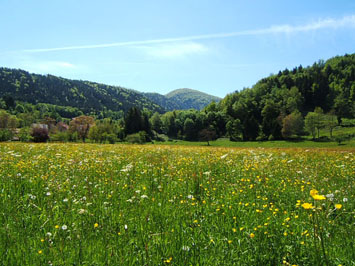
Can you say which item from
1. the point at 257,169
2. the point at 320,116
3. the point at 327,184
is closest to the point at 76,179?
the point at 257,169

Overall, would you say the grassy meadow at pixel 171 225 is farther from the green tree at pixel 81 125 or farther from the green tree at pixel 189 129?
the green tree at pixel 189 129

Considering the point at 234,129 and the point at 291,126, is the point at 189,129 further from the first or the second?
the point at 291,126

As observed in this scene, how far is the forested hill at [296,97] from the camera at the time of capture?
118438mm

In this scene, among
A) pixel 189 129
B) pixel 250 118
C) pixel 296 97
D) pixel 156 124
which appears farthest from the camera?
pixel 156 124

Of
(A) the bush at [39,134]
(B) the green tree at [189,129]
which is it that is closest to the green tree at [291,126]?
(B) the green tree at [189,129]

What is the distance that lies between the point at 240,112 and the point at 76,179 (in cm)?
13644

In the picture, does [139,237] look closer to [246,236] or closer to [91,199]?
[246,236]

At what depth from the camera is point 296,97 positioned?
139m

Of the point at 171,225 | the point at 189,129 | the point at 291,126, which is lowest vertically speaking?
the point at 189,129

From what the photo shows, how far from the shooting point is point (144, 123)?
118375 mm

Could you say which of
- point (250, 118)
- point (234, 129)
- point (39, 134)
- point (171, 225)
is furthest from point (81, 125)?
point (171, 225)

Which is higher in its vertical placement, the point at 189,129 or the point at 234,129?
the point at 189,129

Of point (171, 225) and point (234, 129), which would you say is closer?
point (171, 225)

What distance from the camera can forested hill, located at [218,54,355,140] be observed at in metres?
118
